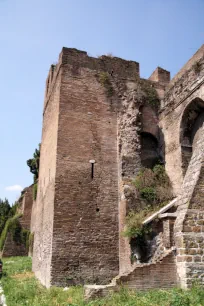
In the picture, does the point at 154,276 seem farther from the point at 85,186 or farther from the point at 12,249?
the point at 12,249

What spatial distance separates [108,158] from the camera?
434 inches

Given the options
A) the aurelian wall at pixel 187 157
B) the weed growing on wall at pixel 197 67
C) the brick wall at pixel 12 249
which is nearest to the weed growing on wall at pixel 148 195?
the aurelian wall at pixel 187 157

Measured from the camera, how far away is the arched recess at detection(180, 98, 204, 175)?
10.5m

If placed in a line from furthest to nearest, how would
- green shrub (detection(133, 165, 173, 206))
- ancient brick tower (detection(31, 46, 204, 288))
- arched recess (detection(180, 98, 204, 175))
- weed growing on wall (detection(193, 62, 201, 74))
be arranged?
arched recess (detection(180, 98, 204, 175)), green shrub (detection(133, 165, 173, 206)), weed growing on wall (detection(193, 62, 201, 74)), ancient brick tower (detection(31, 46, 204, 288))

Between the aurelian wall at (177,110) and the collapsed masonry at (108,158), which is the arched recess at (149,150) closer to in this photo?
the collapsed masonry at (108,158)

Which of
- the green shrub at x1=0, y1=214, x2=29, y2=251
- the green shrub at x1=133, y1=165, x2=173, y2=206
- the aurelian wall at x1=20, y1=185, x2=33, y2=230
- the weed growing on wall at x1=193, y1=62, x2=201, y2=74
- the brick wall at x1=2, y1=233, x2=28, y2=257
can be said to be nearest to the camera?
the weed growing on wall at x1=193, y1=62, x2=201, y2=74

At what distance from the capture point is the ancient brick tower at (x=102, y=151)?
9.61 metres

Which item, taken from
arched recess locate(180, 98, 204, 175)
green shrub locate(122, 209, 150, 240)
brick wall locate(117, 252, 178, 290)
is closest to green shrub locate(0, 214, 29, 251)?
green shrub locate(122, 209, 150, 240)

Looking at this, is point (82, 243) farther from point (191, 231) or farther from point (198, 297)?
point (198, 297)

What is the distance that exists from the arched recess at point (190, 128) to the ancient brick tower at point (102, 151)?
34mm

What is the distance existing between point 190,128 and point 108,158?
3146 mm

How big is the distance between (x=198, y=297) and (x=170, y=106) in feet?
24.9

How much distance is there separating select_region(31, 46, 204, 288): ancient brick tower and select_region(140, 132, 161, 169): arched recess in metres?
0.04

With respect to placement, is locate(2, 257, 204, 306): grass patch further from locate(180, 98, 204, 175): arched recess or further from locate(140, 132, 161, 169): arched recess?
locate(140, 132, 161, 169): arched recess
